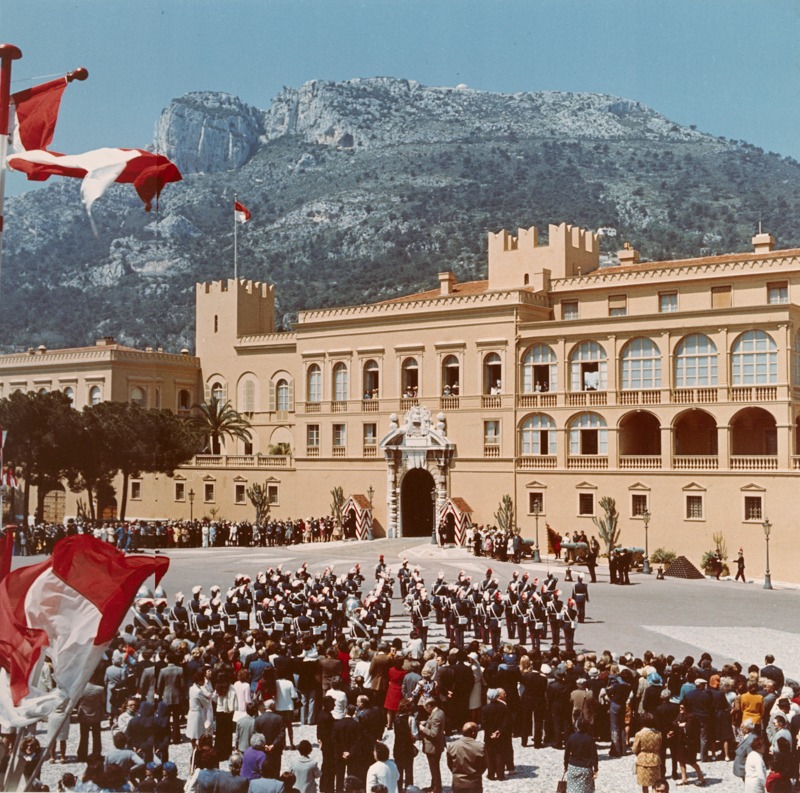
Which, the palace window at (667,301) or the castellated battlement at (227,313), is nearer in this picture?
the palace window at (667,301)

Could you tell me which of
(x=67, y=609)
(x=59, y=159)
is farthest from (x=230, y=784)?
(x=59, y=159)

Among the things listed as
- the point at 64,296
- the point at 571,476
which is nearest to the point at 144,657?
the point at 571,476

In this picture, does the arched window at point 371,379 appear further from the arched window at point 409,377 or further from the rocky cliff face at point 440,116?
the rocky cliff face at point 440,116

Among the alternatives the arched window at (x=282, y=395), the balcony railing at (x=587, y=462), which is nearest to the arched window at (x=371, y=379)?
the arched window at (x=282, y=395)

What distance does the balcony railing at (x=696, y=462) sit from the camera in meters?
45.8

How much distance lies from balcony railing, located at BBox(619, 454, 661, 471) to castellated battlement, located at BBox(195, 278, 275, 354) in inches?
918

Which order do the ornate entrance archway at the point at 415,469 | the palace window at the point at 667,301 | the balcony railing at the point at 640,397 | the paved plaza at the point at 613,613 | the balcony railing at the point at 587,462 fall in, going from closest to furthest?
1. the paved plaza at the point at 613,613
2. the balcony railing at the point at 640,397
3. the balcony railing at the point at 587,462
4. the palace window at the point at 667,301
5. the ornate entrance archway at the point at 415,469

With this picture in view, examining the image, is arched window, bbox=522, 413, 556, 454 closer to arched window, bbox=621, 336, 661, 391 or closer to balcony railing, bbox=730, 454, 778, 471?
arched window, bbox=621, 336, 661, 391

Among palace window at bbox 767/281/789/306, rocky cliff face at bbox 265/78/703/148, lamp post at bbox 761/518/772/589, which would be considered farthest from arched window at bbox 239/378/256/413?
lamp post at bbox 761/518/772/589

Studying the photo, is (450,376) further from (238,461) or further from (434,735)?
(434,735)

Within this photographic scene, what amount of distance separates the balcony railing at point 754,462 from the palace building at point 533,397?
0.21ft

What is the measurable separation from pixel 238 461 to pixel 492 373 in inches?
567

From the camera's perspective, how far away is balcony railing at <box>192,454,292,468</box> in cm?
5800

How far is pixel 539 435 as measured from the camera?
5084cm
